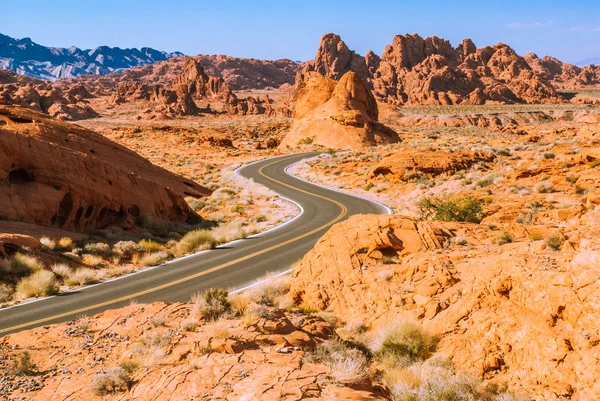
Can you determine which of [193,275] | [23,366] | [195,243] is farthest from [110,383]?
[195,243]

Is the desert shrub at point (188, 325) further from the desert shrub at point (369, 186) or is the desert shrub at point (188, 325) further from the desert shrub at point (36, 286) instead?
the desert shrub at point (369, 186)

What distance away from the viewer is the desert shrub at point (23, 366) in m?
7.56

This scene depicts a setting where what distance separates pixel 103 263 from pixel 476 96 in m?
135

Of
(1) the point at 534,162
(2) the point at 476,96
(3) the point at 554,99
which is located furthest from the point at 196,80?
(1) the point at 534,162

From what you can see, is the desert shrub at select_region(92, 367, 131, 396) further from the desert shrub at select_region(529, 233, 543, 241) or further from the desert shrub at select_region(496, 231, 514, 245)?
the desert shrub at select_region(529, 233, 543, 241)

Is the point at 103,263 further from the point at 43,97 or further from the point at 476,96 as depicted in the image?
the point at 476,96

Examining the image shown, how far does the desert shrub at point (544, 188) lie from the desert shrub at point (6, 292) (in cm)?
2280

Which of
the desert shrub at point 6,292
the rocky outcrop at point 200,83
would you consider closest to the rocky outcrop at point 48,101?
the rocky outcrop at point 200,83

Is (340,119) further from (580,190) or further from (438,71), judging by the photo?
(438,71)

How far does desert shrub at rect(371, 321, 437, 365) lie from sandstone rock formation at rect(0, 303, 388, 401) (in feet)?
3.73

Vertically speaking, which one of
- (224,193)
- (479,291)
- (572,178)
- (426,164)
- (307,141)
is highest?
(307,141)

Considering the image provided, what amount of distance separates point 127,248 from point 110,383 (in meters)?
12.6

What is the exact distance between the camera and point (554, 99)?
Result: 14475 cm

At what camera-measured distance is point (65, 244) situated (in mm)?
17578
